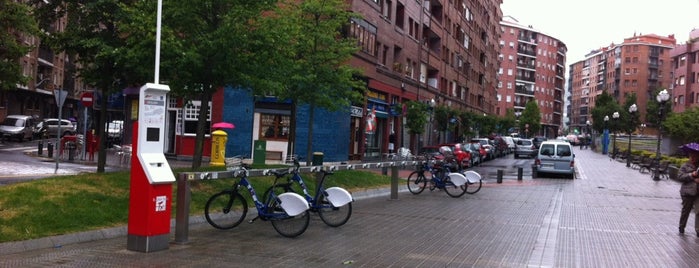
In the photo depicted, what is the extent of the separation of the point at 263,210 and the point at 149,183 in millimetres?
2148

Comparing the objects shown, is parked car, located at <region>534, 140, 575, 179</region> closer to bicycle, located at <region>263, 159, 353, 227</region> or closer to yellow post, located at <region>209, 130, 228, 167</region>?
yellow post, located at <region>209, 130, 228, 167</region>

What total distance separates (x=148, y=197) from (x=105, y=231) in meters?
1.72

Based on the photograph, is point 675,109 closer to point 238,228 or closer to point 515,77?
point 515,77

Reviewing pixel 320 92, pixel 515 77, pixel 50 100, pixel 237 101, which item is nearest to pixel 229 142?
pixel 237 101

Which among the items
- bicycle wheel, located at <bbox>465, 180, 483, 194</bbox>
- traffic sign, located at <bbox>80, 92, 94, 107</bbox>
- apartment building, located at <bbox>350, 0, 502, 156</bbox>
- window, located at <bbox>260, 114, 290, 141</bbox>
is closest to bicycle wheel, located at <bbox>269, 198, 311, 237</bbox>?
bicycle wheel, located at <bbox>465, 180, 483, 194</bbox>

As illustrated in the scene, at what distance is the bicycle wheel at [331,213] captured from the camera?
9.80 meters

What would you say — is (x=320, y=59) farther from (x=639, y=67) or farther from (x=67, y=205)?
(x=639, y=67)

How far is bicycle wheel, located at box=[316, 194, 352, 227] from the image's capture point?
32.2 feet

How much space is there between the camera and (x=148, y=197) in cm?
725

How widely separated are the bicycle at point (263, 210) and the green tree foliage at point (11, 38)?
15.7 meters

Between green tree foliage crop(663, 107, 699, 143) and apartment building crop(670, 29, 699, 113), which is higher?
apartment building crop(670, 29, 699, 113)

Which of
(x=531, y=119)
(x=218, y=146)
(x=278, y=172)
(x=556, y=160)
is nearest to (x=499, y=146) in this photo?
(x=556, y=160)

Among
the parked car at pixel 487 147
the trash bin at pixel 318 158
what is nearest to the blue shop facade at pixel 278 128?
the trash bin at pixel 318 158

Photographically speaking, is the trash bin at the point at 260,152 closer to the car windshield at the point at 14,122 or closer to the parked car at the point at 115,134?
the parked car at the point at 115,134
